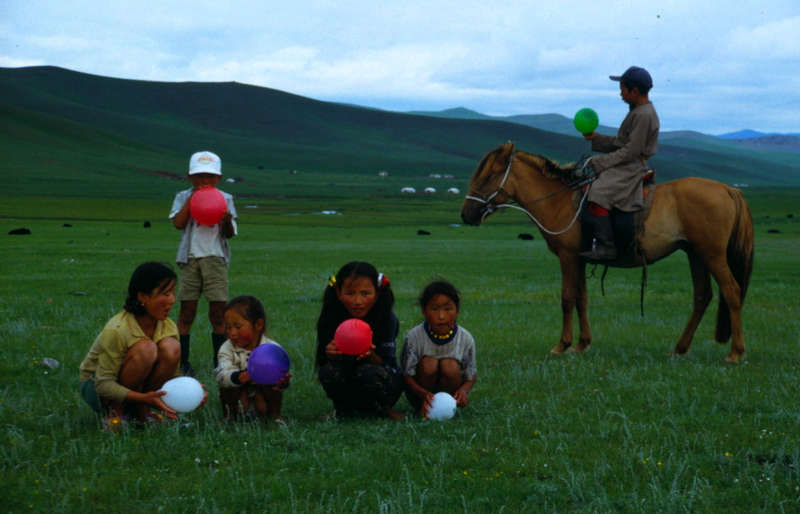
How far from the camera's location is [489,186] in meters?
11.7

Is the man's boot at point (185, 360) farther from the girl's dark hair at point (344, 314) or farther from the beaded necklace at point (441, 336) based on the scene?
the beaded necklace at point (441, 336)

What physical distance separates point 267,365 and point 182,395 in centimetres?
68

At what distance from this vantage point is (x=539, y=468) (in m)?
5.66

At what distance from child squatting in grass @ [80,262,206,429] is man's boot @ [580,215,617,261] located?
19.9 ft

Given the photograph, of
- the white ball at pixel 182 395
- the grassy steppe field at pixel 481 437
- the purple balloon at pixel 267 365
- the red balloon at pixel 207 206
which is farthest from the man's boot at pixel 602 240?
the white ball at pixel 182 395

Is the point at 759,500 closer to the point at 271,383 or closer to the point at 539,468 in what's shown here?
the point at 539,468

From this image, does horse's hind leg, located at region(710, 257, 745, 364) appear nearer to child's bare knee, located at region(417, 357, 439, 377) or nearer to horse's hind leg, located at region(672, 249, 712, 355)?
horse's hind leg, located at region(672, 249, 712, 355)

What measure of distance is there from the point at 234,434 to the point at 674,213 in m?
6.87

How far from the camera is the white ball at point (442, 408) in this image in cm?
710

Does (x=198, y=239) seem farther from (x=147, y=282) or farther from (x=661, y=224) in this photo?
(x=661, y=224)

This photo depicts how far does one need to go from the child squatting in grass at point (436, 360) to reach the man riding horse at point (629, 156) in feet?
13.3

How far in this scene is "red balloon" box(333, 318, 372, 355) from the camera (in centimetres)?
662

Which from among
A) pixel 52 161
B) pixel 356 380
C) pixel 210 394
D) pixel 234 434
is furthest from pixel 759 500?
pixel 52 161

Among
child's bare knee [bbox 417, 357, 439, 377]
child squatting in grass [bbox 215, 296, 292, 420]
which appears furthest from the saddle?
child squatting in grass [bbox 215, 296, 292, 420]
